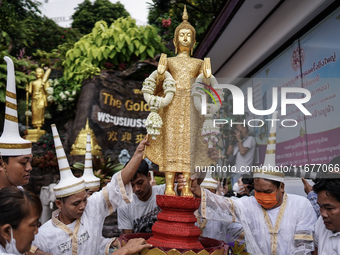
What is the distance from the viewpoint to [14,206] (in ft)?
5.42

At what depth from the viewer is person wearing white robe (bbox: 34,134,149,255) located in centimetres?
236

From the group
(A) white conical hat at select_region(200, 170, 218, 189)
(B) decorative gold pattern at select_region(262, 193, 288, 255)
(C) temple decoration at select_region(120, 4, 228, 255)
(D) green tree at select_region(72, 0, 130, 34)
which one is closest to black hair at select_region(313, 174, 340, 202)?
(B) decorative gold pattern at select_region(262, 193, 288, 255)

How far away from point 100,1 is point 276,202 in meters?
19.2

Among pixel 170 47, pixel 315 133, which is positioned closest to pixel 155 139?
pixel 315 133

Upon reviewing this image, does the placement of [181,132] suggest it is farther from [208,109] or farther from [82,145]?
[82,145]

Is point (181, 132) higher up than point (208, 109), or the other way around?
point (208, 109)

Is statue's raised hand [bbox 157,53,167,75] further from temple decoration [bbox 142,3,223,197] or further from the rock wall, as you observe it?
the rock wall

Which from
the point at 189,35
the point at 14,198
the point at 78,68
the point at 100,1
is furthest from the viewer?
the point at 100,1

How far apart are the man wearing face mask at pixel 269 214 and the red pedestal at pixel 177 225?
176mm

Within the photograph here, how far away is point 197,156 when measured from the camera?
2.55 meters

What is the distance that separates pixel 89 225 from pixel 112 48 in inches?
337

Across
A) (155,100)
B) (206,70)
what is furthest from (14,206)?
(206,70)

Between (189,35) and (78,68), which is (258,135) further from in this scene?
(78,68)

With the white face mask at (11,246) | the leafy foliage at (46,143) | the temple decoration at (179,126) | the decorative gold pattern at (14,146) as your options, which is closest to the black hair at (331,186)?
the temple decoration at (179,126)
